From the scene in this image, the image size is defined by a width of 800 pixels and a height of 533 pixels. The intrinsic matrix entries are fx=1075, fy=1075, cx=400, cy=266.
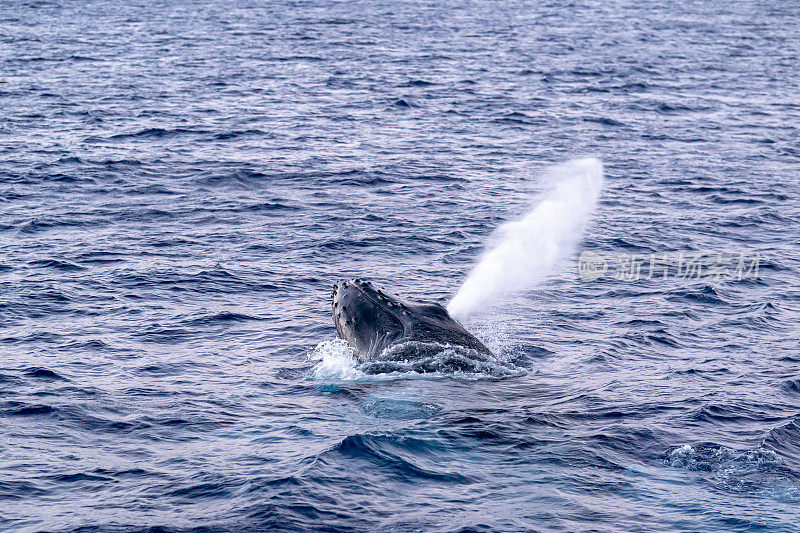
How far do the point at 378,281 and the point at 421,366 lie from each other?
8705 mm

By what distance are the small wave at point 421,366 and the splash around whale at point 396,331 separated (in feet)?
0.07

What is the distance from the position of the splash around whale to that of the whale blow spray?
477cm

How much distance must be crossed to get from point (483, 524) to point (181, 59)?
59461mm

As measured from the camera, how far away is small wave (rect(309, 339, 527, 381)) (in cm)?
2217

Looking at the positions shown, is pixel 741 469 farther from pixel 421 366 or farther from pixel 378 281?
pixel 378 281

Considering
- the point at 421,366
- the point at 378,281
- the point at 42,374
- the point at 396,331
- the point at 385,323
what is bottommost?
the point at 42,374

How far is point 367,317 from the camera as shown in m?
23.5

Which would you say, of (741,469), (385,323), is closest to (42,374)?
(385,323)

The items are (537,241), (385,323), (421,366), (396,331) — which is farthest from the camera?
(537,241)

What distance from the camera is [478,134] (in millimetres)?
51625

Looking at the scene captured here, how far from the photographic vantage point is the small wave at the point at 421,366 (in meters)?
22.2

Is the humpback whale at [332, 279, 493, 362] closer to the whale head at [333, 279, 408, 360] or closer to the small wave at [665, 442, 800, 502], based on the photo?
the whale head at [333, 279, 408, 360]

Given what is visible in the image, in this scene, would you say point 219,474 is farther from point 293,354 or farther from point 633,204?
point 633,204

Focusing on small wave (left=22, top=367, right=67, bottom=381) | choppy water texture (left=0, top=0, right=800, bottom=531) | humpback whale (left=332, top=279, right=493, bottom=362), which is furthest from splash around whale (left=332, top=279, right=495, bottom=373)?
small wave (left=22, top=367, right=67, bottom=381)
